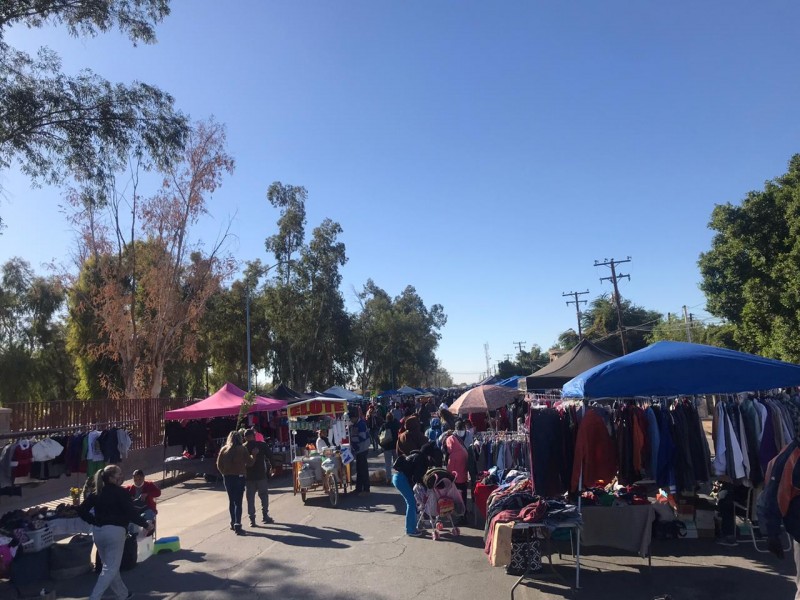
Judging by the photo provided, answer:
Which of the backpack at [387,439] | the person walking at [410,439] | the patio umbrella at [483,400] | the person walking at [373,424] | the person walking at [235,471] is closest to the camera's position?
the person walking at [235,471]

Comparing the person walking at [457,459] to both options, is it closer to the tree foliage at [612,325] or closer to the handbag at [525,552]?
the handbag at [525,552]

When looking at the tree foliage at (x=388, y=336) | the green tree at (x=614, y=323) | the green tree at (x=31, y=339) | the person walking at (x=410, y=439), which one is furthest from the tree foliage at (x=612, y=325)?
the person walking at (x=410, y=439)

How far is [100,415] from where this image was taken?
54.5ft

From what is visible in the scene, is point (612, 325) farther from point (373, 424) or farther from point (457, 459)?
point (457, 459)

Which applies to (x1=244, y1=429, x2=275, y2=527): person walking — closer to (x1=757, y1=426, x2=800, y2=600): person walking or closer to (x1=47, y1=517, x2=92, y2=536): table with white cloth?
(x1=47, y1=517, x2=92, y2=536): table with white cloth

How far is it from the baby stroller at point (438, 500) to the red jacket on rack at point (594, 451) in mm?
2426

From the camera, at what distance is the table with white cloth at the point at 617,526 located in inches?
268

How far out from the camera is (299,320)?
1649 inches

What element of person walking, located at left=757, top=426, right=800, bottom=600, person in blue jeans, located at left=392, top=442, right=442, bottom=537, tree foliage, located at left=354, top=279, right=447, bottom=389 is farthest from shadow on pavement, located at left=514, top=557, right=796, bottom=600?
tree foliage, located at left=354, top=279, right=447, bottom=389

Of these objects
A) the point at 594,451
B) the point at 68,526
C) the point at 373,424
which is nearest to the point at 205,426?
the point at 373,424

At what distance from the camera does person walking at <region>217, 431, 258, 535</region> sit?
980 centimetres

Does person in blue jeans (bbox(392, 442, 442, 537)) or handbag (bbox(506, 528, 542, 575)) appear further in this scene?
person in blue jeans (bbox(392, 442, 442, 537))

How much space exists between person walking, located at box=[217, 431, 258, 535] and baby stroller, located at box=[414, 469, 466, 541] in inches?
114

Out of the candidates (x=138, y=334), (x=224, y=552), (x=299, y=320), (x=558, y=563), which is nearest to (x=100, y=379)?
(x=138, y=334)
